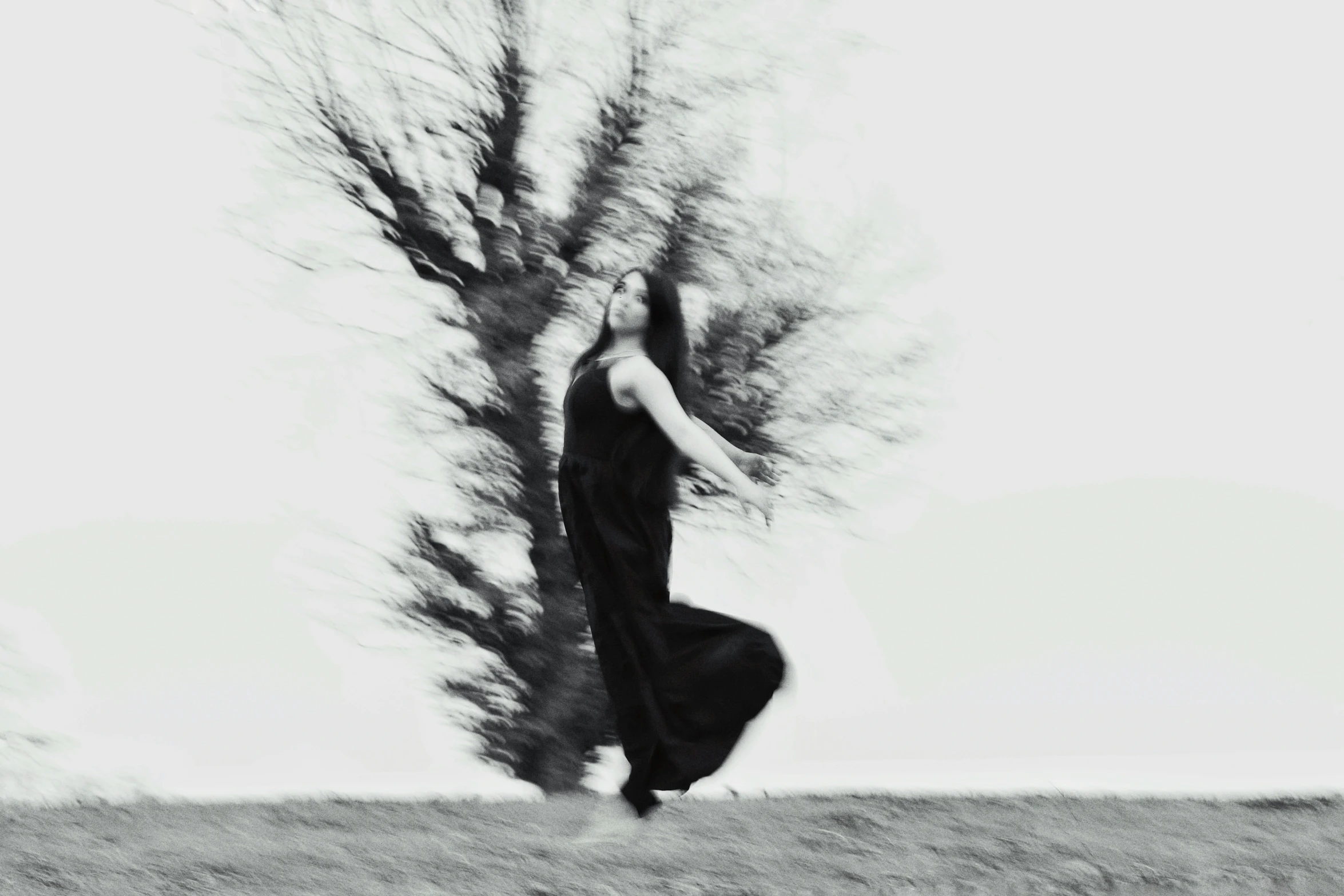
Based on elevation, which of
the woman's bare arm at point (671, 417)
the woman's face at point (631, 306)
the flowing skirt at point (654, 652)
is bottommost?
the flowing skirt at point (654, 652)

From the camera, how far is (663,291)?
16.1 ft

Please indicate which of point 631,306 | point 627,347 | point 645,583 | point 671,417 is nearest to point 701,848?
point 645,583

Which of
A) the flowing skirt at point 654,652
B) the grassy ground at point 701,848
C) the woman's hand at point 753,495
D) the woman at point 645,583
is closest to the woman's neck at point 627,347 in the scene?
the woman at point 645,583

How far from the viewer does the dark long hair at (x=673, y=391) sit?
4863mm

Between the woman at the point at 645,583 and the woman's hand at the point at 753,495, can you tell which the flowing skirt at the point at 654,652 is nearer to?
the woman at the point at 645,583

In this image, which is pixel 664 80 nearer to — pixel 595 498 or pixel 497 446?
pixel 497 446

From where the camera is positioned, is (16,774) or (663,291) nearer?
(663,291)

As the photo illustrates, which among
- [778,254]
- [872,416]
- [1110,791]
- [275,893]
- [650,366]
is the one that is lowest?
[275,893]

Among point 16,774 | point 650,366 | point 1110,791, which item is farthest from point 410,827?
point 16,774

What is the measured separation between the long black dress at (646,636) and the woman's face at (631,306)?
151mm

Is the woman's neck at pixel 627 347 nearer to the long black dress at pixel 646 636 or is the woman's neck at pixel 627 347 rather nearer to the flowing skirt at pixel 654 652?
the long black dress at pixel 646 636

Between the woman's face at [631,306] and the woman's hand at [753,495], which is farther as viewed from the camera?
the woman's face at [631,306]

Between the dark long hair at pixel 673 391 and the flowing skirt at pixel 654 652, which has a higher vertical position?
the dark long hair at pixel 673 391

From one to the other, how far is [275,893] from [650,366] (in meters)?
1.91
